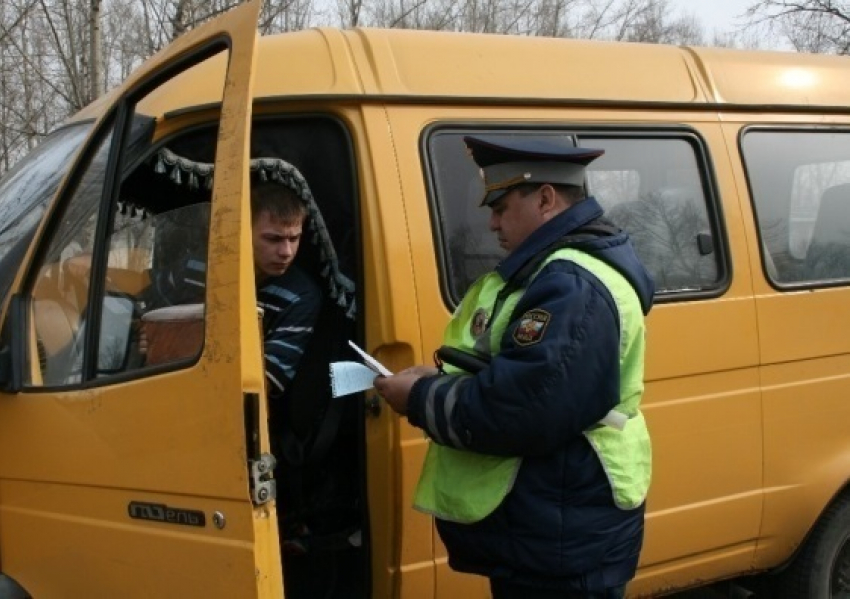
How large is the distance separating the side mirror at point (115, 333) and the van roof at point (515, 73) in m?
0.60

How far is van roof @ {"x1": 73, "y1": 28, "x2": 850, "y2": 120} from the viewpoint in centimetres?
264

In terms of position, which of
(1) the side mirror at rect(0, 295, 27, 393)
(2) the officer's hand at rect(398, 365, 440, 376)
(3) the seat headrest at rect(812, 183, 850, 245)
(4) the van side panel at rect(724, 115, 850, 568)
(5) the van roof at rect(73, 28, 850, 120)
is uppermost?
(5) the van roof at rect(73, 28, 850, 120)

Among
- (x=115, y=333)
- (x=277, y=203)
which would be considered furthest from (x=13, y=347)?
(x=277, y=203)

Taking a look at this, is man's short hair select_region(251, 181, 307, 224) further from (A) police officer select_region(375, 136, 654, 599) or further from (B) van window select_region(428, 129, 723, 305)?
(A) police officer select_region(375, 136, 654, 599)

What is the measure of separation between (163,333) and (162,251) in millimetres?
307

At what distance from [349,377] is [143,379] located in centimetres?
49

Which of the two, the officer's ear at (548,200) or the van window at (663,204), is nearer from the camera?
the officer's ear at (548,200)

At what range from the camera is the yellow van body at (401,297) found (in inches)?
76.7

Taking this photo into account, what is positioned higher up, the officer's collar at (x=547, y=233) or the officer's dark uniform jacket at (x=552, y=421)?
the officer's collar at (x=547, y=233)

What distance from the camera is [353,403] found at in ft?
9.14

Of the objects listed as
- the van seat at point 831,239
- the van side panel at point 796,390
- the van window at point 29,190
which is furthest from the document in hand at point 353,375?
the van seat at point 831,239

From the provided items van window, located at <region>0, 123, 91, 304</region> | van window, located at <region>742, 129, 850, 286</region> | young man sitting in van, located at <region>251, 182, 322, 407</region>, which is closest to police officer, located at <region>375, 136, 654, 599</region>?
young man sitting in van, located at <region>251, 182, 322, 407</region>

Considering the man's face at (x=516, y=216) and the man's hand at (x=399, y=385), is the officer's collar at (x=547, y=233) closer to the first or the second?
the man's face at (x=516, y=216)

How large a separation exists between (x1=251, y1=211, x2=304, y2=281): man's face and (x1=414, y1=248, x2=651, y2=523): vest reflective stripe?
759mm
